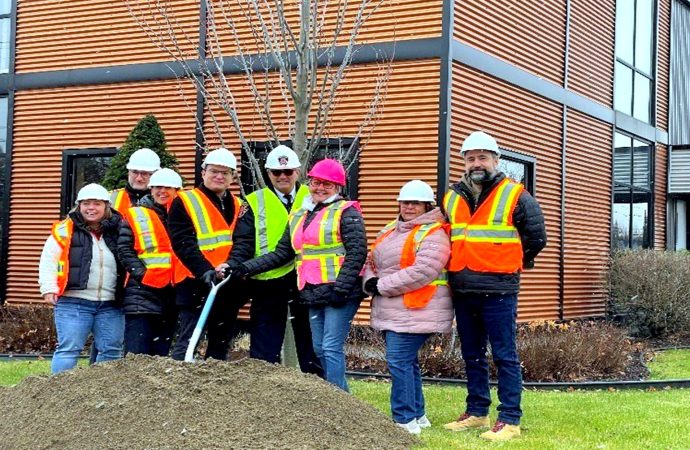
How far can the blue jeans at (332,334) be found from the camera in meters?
6.46

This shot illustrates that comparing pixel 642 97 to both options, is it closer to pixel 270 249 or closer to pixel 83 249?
pixel 270 249

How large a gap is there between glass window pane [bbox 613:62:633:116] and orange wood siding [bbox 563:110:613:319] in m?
0.82

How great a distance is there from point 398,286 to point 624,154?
12.6 meters

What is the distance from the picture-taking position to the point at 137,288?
22.9ft

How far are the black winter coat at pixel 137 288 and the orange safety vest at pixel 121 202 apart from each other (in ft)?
2.17

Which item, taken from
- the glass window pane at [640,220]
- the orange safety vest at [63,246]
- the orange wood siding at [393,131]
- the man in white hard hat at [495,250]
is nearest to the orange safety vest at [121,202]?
the orange safety vest at [63,246]

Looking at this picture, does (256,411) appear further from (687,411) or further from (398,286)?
(687,411)

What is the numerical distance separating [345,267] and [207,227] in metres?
1.12

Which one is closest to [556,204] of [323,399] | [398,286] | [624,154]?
[624,154]

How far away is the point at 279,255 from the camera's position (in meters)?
6.69

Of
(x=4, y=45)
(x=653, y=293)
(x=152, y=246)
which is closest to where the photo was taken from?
(x=152, y=246)

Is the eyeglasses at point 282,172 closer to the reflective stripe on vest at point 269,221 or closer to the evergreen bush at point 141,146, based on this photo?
the reflective stripe on vest at point 269,221

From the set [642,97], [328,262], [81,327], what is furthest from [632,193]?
[81,327]

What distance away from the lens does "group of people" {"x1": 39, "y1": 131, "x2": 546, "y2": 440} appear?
6.47m
